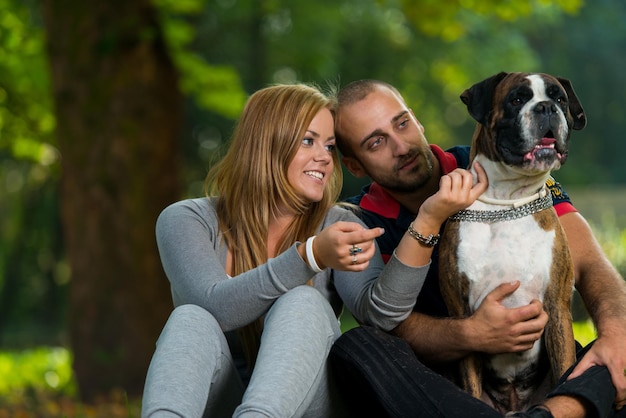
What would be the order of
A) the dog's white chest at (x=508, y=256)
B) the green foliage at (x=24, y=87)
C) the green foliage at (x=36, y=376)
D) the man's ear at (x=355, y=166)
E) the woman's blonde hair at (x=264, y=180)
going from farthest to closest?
the green foliage at (x=24, y=87) → the green foliage at (x=36, y=376) → the man's ear at (x=355, y=166) → the woman's blonde hair at (x=264, y=180) → the dog's white chest at (x=508, y=256)

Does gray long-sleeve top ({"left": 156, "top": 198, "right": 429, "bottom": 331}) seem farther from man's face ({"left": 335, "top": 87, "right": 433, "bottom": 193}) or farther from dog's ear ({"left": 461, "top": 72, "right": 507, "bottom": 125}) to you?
dog's ear ({"left": 461, "top": 72, "right": 507, "bottom": 125})

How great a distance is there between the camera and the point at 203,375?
2.81 m

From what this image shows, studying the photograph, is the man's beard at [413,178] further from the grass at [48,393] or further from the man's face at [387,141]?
the grass at [48,393]

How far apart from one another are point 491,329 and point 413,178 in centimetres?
84

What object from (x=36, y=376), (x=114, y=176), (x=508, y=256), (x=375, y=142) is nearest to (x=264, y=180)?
(x=375, y=142)

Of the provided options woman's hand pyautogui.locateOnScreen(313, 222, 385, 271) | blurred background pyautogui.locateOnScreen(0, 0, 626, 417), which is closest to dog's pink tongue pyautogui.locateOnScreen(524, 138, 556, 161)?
woman's hand pyautogui.locateOnScreen(313, 222, 385, 271)

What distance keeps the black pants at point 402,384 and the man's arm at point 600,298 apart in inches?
2.0

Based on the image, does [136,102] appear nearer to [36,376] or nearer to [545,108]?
[36,376]

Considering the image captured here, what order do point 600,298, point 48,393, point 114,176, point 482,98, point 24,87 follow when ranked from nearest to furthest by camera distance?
point 482,98 < point 600,298 < point 114,176 < point 48,393 < point 24,87

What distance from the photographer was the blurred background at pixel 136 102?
7.07m

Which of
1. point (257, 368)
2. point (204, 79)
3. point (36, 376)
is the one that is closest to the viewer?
point (257, 368)

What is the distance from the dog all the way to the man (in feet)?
0.25

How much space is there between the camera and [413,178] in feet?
11.6

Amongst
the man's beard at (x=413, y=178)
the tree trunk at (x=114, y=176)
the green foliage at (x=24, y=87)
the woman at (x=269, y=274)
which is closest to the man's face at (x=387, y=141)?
the man's beard at (x=413, y=178)
